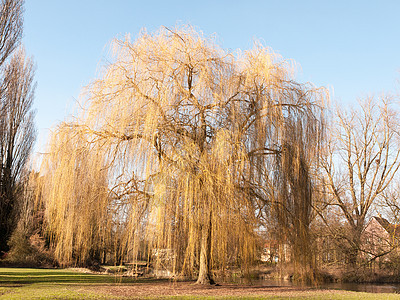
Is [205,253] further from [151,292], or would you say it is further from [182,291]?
[151,292]

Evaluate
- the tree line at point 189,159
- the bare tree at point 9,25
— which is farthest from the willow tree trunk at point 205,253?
the bare tree at point 9,25

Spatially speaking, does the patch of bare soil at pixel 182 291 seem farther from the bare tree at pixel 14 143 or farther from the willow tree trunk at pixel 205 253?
the bare tree at pixel 14 143

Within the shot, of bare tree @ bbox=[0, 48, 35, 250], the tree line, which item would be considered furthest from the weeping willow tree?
bare tree @ bbox=[0, 48, 35, 250]

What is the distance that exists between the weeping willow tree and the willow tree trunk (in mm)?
47

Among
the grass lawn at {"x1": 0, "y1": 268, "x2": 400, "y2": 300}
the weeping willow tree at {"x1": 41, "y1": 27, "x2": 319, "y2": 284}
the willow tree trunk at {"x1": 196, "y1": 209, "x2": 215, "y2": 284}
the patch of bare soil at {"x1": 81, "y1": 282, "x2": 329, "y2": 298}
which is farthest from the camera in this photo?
the willow tree trunk at {"x1": 196, "y1": 209, "x2": 215, "y2": 284}

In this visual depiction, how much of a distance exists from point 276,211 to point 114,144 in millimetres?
4642

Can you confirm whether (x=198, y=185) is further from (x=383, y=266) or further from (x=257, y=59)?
(x=383, y=266)

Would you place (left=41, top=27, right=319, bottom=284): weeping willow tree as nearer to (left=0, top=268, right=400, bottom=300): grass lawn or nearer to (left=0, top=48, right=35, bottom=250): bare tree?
(left=0, top=268, right=400, bottom=300): grass lawn

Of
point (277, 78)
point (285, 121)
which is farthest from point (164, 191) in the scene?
point (277, 78)

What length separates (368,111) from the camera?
853 inches

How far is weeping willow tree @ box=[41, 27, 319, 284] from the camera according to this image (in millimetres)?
8688

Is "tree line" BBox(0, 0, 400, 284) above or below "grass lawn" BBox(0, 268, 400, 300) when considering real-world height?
above

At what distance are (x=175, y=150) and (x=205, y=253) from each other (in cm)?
302

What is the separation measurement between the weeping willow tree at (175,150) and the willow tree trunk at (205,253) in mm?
47
